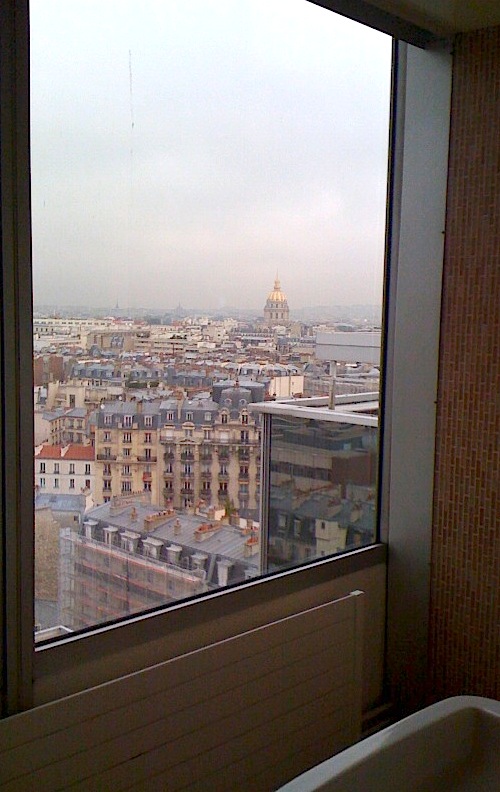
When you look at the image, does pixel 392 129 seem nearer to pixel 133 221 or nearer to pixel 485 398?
pixel 485 398

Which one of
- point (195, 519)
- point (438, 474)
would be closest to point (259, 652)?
point (195, 519)

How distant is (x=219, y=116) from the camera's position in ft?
7.12

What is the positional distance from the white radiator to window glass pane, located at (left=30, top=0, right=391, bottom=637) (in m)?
0.21

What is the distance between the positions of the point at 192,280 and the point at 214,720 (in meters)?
1.13

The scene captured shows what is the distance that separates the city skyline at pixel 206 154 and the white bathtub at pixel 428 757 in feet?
3.67

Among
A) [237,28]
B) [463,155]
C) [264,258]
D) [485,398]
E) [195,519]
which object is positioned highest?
[237,28]

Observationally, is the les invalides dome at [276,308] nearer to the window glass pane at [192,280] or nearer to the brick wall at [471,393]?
the window glass pane at [192,280]

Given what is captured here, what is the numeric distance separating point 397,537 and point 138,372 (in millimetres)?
1265

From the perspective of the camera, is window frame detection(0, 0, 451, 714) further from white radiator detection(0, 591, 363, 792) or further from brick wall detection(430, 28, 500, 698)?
brick wall detection(430, 28, 500, 698)

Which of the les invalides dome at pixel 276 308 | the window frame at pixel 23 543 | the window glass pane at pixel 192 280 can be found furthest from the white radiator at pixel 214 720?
the les invalides dome at pixel 276 308

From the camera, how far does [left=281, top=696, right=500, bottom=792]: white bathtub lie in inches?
A: 59.8

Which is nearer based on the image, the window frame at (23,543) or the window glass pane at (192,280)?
the window frame at (23,543)

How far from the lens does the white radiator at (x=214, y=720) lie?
169cm

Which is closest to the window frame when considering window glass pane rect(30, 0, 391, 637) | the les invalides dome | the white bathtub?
window glass pane rect(30, 0, 391, 637)
